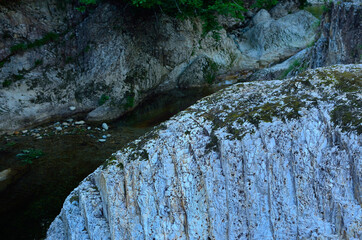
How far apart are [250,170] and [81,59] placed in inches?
456

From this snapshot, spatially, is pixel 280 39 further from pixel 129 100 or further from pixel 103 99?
pixel 103 99

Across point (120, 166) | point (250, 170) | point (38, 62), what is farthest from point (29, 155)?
point (250, 170)

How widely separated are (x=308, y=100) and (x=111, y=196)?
8.84ft

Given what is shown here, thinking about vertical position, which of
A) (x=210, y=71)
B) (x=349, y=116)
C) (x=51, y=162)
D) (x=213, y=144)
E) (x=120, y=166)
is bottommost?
(x=51, y=162)

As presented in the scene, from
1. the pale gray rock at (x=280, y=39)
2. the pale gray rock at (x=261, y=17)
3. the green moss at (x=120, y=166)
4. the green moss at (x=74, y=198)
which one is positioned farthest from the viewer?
the pale gray rock at (x=261, y=17)

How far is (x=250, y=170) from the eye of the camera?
3.46 metres

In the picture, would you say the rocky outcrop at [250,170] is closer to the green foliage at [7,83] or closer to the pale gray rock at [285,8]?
the green foliage at [7,83]

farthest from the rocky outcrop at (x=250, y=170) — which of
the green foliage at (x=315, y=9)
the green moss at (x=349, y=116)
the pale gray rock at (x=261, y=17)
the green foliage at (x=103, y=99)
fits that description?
the green foliage at (x=315, y=9)

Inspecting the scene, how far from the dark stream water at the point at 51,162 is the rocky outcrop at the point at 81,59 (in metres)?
0.89

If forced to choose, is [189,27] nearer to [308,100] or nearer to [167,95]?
[167,95]

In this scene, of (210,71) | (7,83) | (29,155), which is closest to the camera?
(29,155)

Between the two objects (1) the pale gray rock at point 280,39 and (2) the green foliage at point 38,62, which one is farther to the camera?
(1) the pale gray rock at point 280,39

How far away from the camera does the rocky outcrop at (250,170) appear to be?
10.4 feet

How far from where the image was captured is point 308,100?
3.52m
